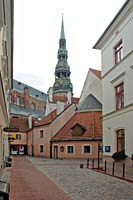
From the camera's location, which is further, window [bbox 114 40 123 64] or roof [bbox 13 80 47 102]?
roof [bbox 13 80 47 102]

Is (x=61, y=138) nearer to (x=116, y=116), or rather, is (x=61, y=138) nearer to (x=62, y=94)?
(x=116, y=116)

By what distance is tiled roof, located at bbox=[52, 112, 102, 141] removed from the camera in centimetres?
4725

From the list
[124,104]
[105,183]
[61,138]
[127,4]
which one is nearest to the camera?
[105,183]

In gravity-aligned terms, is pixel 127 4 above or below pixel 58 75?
below

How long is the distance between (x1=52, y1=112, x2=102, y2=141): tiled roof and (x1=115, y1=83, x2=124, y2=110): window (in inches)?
892

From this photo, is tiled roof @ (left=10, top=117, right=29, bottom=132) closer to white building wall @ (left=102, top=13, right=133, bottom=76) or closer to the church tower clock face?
the church tower clock face

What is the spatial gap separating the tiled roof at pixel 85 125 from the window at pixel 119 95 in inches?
892

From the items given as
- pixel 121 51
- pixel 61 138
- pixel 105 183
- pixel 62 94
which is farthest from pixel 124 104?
pixel 62 94

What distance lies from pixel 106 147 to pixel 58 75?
68999 mm

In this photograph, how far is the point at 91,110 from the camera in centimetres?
5069

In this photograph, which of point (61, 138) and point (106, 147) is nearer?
point (106, 147)

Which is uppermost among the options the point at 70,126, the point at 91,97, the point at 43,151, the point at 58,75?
the point at 58,75

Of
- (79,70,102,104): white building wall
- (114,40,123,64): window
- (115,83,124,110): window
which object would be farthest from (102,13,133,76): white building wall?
(79,70,102,104): white building wall

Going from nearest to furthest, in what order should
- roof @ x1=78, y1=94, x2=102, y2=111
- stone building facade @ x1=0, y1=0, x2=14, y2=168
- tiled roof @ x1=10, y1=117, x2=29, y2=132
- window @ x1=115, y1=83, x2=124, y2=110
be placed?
stone building facade @ x1=0, y1=0, x2=14, y2=168 → window @ x1=115, y1=83, x2=124, y2=110 → roof @ x1=78, y1=94, x2=102, y2=111 → tiled roof @ x1=10, y1=117, x2=29, y2=132
